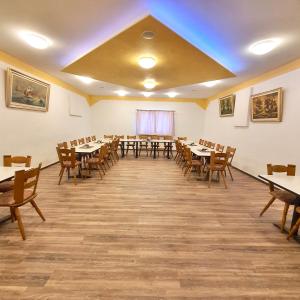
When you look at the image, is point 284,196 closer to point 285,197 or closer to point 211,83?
point 285,197

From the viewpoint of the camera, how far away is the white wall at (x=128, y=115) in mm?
10094

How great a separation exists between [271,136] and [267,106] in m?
0.76

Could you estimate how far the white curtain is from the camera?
33.4 ft

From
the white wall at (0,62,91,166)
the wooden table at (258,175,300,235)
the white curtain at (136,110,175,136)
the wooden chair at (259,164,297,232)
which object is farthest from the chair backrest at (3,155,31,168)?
the white curtain at (136,110,175,136)

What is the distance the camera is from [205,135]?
10023mm

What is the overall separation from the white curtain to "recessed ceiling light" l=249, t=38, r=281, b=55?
662cm

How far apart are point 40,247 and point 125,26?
3295mm

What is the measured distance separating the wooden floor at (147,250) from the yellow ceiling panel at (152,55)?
9.45 feet

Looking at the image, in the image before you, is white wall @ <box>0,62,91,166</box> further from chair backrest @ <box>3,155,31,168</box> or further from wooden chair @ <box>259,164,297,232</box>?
wooden chair @ <box>259,164,297,232</box>

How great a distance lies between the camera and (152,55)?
13.6 feet

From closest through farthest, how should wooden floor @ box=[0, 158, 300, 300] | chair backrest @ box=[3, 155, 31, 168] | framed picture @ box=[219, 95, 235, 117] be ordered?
wooden floor @ box=[0, 158, 300, 300] → chair backrest @ box=[3, 155, 31, 168] → framed picture @ box=[219, 95, 235, 117]

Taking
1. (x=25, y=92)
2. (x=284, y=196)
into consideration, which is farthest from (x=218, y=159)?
(x=25, y=92)

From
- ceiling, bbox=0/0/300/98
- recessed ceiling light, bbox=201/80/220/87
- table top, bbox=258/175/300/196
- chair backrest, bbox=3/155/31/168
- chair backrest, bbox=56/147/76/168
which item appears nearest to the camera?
table top, bbox=258/175/300/196

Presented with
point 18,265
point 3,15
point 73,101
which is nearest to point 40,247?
point 18,265
